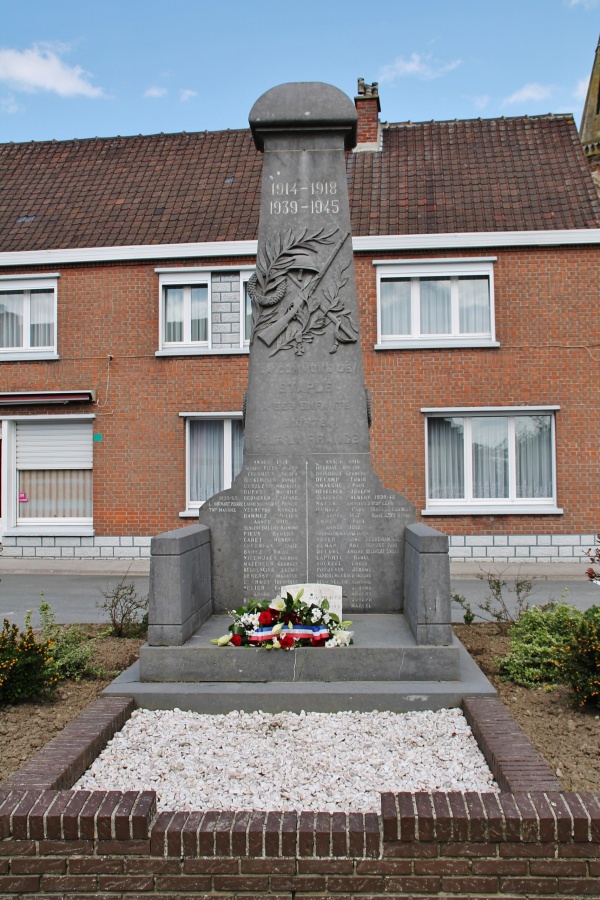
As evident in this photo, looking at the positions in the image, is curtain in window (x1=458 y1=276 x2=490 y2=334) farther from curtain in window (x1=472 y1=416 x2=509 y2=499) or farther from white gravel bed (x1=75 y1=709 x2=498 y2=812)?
white gravel bed (x1=75 y1=709 x2=498 y2=812)

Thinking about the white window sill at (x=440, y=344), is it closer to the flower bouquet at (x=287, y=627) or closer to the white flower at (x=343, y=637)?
the flower bouquet at (x=287, y=627)

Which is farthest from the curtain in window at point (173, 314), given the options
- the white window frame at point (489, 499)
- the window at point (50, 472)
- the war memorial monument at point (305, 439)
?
the war memorial monument at point (305, 439)

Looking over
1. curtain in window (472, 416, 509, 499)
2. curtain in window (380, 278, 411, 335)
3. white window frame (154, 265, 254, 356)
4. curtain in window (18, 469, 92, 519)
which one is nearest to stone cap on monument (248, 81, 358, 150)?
white window frame (154, 265, 254, 356)

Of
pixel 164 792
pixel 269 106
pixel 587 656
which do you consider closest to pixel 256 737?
pixel 164 792

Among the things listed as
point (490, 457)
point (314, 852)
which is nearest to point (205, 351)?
point (490, 457)

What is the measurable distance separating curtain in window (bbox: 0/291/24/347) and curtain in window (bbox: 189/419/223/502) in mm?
4293

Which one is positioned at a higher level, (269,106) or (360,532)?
(269,106)

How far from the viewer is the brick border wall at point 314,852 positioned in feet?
11.2

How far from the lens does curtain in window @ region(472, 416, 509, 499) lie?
15977mm

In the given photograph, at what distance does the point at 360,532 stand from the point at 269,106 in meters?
4.01

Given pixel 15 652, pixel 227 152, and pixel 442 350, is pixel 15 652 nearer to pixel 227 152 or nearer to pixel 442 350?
pixel 442 350

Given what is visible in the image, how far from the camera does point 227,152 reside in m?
18.7

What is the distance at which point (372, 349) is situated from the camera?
15938 millimetres

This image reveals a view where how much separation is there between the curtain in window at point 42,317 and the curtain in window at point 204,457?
3.67m
